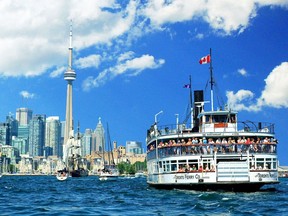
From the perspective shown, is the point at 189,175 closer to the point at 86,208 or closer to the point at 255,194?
the point at 255,194

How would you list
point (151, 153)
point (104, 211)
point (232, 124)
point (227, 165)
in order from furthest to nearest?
point (151, 153) < point (232, 124) < point (227, 165) < point (104, 211)

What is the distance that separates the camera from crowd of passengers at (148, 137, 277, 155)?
190 feet

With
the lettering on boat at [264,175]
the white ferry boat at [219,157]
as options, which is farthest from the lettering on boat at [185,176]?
the lettering on boat at [264,175]

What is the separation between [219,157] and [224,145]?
1686 millimetres

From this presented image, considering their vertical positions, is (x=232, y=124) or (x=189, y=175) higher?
(x=232, y=124)

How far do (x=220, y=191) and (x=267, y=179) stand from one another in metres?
5.23

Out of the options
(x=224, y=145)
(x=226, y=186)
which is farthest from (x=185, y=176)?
(x=224, y=145)

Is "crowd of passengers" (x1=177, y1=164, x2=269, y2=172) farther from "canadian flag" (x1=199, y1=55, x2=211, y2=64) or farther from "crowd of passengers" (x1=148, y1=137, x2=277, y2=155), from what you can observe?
"canadian flag" (x1=199, y1=55, x2=211, y2=64)

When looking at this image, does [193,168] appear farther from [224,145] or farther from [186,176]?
[224,145]

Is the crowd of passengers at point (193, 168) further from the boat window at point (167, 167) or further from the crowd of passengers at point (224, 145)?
the boat window at point (167, 167)

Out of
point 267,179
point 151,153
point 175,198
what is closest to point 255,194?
point 267,179

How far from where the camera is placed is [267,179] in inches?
2235

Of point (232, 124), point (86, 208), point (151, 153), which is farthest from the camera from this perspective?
point (151, 153)

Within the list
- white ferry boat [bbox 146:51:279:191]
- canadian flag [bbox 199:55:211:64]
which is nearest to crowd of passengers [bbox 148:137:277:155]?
white ferry boat [bbox 146:51:279:191]
